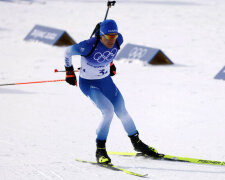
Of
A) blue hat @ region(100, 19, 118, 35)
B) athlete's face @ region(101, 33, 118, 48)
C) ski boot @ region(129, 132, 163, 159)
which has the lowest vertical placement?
ski boot @ region(129, 132, 163, 159)

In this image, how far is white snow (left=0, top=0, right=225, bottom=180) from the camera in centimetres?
538

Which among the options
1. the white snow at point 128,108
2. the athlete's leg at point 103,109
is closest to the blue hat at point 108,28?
the athlete's leg at point 103,109

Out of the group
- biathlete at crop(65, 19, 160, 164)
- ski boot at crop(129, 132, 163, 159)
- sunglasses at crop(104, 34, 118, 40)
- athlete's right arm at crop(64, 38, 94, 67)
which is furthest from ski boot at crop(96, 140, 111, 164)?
sunglasses at crop(104, 34, 118, 40)

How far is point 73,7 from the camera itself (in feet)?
74.0

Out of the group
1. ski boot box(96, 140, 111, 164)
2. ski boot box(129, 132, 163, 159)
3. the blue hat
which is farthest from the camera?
ski boot box(129, 132, 163, 159)

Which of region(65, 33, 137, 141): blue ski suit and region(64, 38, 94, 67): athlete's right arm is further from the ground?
region(64, 38, 94, 67): athlete's right arm

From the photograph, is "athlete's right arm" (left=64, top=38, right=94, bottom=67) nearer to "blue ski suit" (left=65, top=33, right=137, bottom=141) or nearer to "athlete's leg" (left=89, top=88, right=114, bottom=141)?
"blue ski suit" (left=65, top=33, right=137, bottom=141)

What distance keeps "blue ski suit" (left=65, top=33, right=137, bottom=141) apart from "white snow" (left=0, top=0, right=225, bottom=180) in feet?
1.66

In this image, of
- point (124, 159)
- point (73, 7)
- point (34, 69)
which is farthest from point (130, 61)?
point (73, 7)

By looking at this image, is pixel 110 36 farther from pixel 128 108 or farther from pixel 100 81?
pixel 128 108

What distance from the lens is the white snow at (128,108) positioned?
538 centimetres

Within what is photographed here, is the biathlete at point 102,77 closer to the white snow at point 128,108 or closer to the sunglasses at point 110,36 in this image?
the sunglasses at point 110,36

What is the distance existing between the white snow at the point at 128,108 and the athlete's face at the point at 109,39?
134cm

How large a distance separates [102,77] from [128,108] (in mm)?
2979
